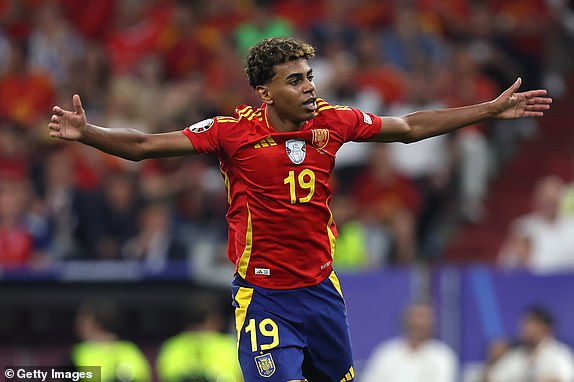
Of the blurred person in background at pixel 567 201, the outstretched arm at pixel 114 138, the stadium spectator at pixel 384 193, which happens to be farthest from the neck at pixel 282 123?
the blurred person in background at pixel 567 201

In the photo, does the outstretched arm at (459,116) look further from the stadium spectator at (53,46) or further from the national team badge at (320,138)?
the stadium spectator at (53,46)

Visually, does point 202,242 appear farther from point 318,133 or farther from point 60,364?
point 318,133

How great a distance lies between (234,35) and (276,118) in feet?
28.4

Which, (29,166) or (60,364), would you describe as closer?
(60,364)

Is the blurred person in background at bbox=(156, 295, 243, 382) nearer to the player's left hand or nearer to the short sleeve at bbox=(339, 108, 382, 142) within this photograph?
the short sleeve at bbox=(339, 108, 382, 142)

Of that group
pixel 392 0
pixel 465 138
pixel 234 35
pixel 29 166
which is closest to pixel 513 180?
pixel 465 138

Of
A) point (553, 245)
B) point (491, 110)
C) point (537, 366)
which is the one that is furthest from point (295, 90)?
point (553, 245)

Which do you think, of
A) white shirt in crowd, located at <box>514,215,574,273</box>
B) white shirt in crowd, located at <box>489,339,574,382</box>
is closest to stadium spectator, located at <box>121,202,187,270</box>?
white shirt in crowd, located at <box>489,339,574,382</box>

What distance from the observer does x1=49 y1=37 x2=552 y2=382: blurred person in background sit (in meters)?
7.01

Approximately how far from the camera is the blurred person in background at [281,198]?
7008mm

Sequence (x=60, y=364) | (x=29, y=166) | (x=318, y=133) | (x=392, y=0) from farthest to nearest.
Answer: (x=392, y=0) → (x=29, y=166) → (x=60, y=364) → (x=318, y=133)

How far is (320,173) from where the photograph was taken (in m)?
7.12

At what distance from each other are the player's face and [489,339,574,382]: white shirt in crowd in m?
5.47

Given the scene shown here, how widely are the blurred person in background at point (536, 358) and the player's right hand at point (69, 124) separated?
6.19 metres
